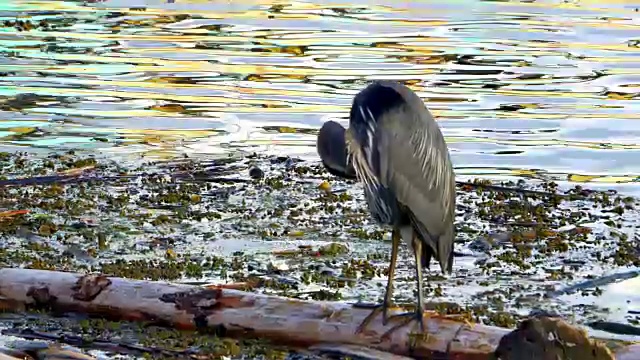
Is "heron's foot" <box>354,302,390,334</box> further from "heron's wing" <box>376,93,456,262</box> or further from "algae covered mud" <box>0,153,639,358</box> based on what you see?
"heron's wing" <box>376,93,456,262</box>

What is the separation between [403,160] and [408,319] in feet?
2.92

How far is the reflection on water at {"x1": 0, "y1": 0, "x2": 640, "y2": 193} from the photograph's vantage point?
13.3 m

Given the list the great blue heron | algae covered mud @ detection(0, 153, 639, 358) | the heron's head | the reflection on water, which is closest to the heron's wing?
the great blue heron

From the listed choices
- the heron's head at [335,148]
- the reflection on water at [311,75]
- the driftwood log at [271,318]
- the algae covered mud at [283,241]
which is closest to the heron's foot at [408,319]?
the driftwood log at [271,318]

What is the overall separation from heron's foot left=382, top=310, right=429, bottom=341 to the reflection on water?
206 inches

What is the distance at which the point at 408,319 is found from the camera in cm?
660

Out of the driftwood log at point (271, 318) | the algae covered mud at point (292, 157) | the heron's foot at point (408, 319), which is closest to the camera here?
the driftwood log at point (271, 318)

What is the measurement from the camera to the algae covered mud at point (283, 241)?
7637 millimetres

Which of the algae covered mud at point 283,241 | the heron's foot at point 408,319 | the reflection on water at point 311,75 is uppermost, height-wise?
the reflection on water at point 311,75

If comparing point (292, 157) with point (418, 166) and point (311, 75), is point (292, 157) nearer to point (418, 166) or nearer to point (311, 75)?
point (418, 166)

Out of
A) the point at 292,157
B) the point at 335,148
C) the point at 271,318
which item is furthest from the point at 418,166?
the point at 292,157

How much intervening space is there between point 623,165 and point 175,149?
13.9ft

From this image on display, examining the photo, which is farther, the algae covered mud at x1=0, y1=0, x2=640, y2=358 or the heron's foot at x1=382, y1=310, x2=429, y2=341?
the algae covered mud at x1=0, y1=0, x2=640, y2=358

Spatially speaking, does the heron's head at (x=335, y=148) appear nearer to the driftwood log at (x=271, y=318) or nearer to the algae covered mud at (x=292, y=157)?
the driftwood log at (x=271, y=318)
